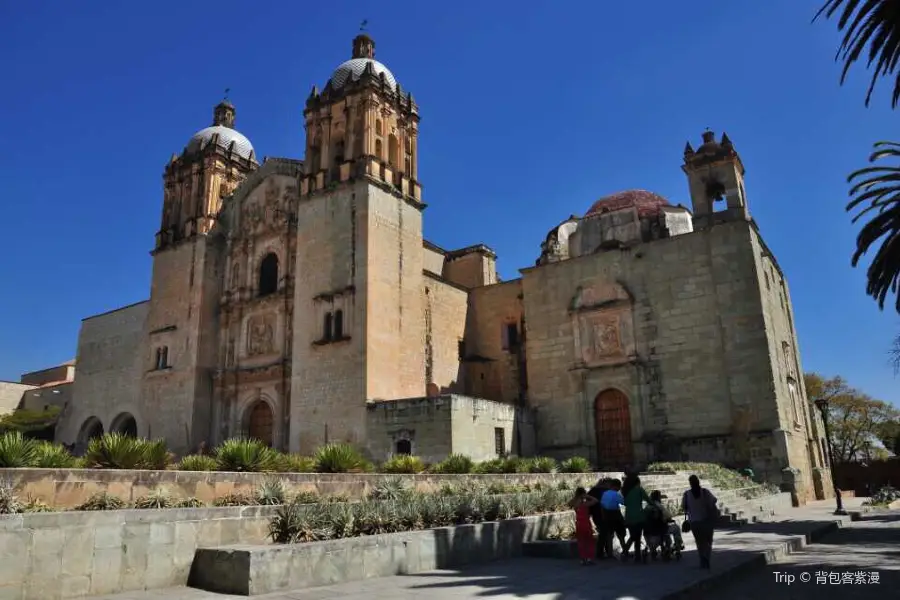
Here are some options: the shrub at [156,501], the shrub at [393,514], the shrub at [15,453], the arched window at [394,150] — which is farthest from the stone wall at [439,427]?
the shrub at [15,453]

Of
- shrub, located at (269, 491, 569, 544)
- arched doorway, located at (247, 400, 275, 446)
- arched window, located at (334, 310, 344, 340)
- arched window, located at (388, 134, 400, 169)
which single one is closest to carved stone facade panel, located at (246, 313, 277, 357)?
arched doorway, located at (247, 400, 275, 446)

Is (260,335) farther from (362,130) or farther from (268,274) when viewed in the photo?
(362,130)

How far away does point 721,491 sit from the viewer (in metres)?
17.4

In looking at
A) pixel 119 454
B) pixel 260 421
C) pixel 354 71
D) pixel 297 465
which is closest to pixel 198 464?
pixel 119 454

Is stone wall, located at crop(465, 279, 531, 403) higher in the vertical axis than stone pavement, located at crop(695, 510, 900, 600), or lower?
higher

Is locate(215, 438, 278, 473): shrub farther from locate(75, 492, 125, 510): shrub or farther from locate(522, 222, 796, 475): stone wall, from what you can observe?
locate(522, 222, 796, 475): stone wall

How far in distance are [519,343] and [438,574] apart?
2162 centimetres

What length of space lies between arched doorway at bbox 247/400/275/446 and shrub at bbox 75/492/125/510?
66.6 feet

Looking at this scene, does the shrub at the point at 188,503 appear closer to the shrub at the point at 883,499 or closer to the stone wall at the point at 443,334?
the stone wall at the point at 443,334

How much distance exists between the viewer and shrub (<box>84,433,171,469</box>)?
1009cm

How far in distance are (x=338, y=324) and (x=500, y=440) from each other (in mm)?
7736

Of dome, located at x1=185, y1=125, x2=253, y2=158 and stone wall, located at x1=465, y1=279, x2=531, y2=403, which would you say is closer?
stone wall, located at x1=465, y1=279, x2=531, y2=403

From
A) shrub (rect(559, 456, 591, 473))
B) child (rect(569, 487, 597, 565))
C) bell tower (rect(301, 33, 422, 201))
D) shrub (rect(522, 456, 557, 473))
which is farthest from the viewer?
bell tower (rect(301, 33, 422, 201))

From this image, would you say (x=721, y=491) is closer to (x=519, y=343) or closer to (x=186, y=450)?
(x=519, y=343)
